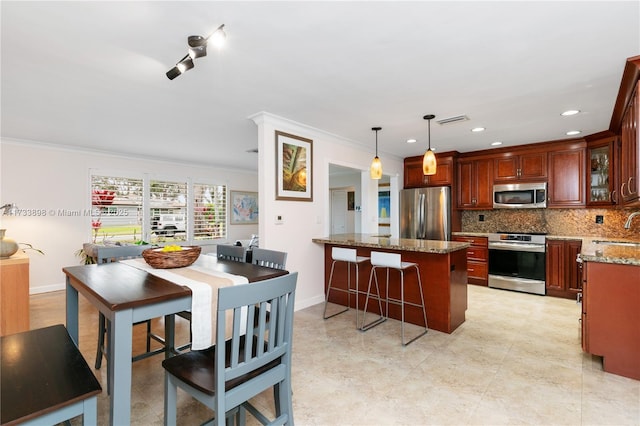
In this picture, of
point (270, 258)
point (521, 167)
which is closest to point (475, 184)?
point (521, 167)

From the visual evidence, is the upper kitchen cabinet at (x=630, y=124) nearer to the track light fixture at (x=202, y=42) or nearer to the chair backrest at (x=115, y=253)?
the track light fixture at (x=202, y=42)

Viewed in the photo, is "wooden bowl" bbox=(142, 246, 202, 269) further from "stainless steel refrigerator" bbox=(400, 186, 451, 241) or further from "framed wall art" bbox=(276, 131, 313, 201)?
"stainless steel refrigerator" bbox=(400, 186, 451, 241)

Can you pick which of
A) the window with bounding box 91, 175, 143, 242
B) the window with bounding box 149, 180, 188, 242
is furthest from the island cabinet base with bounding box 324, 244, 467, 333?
the window with bounding box 91, 175, 143, 242

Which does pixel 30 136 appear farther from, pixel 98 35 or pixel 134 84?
pixel 98 35

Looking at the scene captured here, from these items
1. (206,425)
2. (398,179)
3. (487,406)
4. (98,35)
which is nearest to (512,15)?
(487,406)

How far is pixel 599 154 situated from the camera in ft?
14.1

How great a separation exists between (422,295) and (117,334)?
2760mm

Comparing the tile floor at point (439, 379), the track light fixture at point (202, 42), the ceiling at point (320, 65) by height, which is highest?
the ceiling at point (320, 65)

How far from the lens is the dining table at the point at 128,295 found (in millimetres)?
1267

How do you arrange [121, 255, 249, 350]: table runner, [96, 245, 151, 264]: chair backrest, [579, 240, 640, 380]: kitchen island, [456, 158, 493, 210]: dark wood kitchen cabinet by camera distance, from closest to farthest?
1. [121, 255, 249, 350]: table runner
2. [579, 240, 640, 380]: kitchen island
3. [96, 245, 151, 264]: chair backrest
4. [456, 158, 493, 210]: dark wood kitchen cabinet

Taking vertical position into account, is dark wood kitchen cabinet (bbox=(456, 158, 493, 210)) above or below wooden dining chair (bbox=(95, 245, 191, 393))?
above

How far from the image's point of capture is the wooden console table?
2.74 meters

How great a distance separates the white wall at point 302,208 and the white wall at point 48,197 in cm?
367

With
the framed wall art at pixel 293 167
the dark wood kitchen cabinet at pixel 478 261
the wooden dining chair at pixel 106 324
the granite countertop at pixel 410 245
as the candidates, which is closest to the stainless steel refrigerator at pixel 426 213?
the dark wood kitchen cabinet at pixel 478 261
